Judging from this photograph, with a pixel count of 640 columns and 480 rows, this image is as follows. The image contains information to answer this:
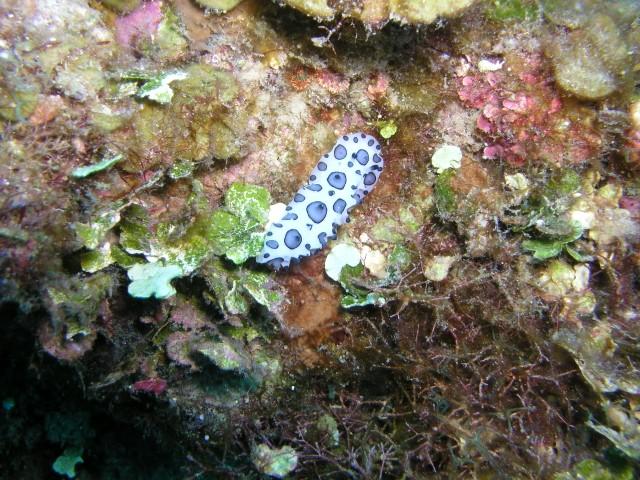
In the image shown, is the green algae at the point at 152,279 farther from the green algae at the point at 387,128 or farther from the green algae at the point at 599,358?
the green algae at the point at 599,358

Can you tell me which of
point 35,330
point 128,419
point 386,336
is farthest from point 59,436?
point 386,336

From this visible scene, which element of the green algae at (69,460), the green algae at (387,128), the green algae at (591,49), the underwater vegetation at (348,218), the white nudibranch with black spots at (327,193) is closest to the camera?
the underwater vegetation at (348,218)

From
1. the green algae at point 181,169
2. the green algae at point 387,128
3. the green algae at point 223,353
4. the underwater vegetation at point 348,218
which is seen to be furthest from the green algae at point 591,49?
the green algae at point 223,353

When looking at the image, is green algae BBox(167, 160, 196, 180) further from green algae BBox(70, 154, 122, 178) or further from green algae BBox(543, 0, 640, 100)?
green algae BBox(543, 0, 640, 100)

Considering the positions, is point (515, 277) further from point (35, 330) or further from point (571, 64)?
point (35, 330)

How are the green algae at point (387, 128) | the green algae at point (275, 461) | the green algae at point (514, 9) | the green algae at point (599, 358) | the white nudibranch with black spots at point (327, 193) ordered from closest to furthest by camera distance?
the green algae at point (514, 9) → the green algae at point (599, 358) → the green algae at point (387, 128) → the white nudibranch with black spots at point (327, 193) → the green algae at point (275, 461)

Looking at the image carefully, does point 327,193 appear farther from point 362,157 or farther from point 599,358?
point 599,358

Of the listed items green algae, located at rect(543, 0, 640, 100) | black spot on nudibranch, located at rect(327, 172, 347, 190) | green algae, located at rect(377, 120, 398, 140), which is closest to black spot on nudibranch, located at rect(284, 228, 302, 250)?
black spot on nudibranch, located at rect(327, 172, 347, 190)
